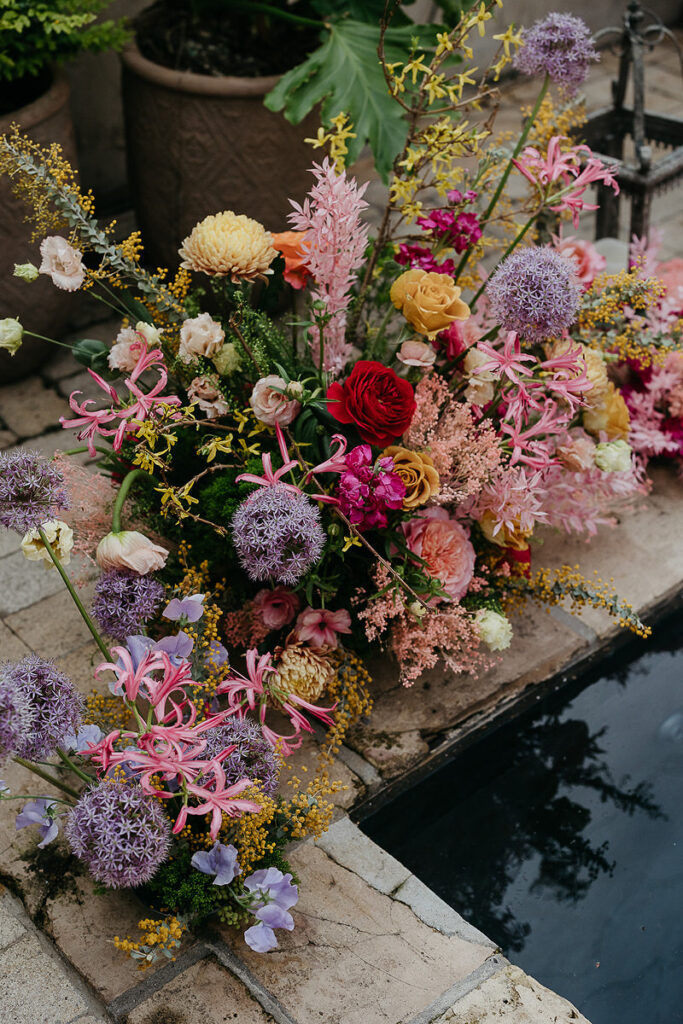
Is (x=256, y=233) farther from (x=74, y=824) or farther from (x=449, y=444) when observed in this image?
(x=74, y=824)

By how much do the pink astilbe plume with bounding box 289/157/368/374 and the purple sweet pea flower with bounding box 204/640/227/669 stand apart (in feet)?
1.99

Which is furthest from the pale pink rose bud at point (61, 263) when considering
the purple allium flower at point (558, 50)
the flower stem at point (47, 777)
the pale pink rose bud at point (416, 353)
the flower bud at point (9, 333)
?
the purple allium flower at point (558, 50)

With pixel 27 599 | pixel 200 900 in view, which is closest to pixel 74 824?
pixel 200 900

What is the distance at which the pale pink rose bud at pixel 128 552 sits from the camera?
159 centimetres

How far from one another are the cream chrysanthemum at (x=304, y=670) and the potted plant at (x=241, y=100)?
1.36m

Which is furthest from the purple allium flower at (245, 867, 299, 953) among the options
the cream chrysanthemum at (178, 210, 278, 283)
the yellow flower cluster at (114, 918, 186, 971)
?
the cream chrysanthemum at (178, 210, 278, 283)

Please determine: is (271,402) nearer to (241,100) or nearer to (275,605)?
(275,605)

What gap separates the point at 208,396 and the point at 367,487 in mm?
361

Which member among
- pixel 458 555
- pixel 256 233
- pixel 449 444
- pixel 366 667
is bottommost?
pixel 366 667

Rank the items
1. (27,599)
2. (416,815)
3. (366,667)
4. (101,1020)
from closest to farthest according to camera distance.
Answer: (101,1020), (416,815), (366,667), (27,599)

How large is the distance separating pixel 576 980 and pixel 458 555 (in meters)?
0.76

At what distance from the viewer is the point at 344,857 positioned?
174 centimetres

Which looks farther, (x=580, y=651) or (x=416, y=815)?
(x=580, y=651)

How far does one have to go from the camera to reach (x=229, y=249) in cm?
177
